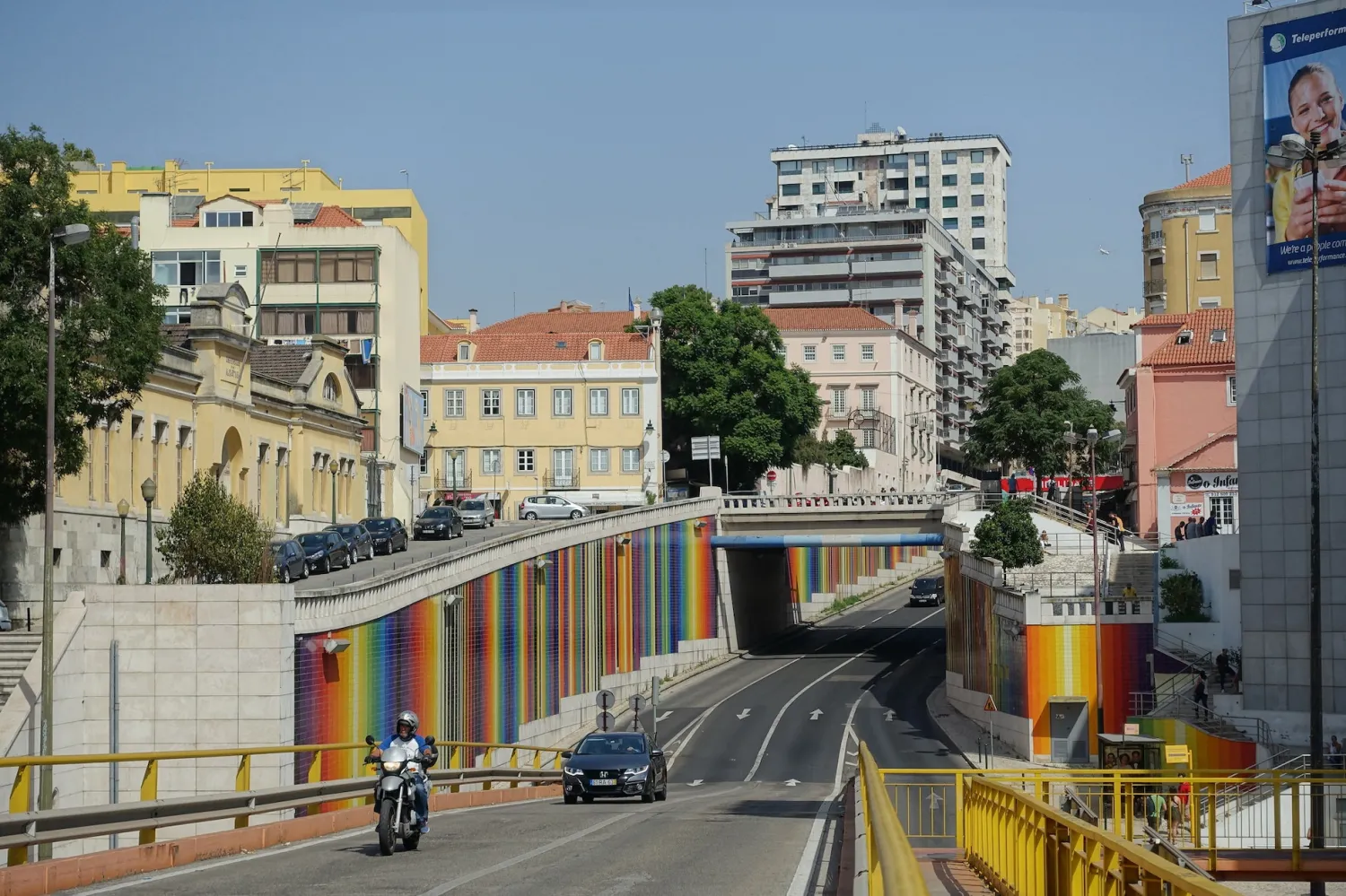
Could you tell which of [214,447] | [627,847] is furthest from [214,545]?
[627,847]

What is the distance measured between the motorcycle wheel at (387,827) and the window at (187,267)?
6991cm

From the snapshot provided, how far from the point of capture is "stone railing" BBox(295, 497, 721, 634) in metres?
37.9

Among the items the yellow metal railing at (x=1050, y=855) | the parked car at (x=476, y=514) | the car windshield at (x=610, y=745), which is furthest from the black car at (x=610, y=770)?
the parked car at (x=476, y=514)

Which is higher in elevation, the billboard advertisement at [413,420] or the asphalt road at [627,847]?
the billboard advertisement at [413,420]

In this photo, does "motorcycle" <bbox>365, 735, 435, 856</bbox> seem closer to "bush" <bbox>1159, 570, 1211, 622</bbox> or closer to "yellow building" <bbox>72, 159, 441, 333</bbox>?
"bush" <bbox>1159, 570, 1211, 622</bbox>

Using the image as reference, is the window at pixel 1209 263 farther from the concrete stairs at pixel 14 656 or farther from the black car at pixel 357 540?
the concrete stairs at pixel 14 656

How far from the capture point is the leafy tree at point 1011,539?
221 ft

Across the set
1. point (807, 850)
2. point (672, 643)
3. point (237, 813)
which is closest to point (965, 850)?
point (807, 850)

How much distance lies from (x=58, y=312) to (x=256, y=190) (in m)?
79.1

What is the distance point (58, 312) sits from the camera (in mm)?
40281

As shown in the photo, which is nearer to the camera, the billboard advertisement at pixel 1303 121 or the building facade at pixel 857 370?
the billboard advertisement at pixel 1303 121

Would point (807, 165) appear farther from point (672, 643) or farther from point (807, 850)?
point (807, 850)

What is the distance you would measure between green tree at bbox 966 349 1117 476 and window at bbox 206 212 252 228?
4372 centimetres

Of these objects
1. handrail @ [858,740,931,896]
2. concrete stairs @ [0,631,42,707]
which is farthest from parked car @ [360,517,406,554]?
handrail @ [858,740,931,896]
